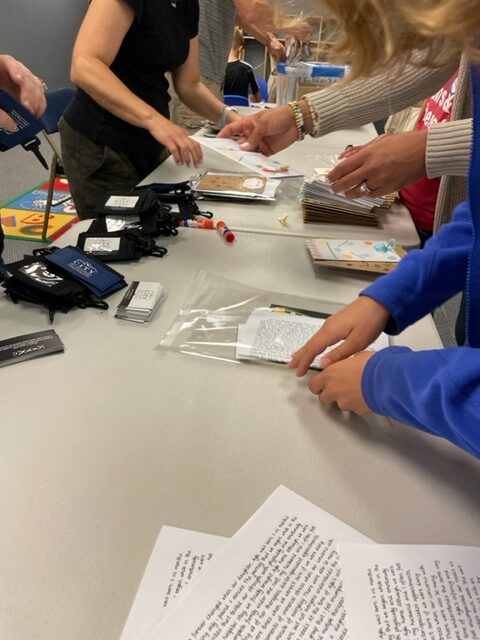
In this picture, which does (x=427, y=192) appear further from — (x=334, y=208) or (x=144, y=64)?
(x=144, y=64)

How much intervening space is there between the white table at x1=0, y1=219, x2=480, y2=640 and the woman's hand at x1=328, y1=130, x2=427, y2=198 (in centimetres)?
50

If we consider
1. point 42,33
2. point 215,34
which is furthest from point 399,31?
point 42,33

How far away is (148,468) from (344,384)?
0.91 ft

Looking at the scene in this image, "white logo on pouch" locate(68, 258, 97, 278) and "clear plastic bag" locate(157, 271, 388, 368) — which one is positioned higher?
"white logo on pouch" locate(68, 258, 97, 278)

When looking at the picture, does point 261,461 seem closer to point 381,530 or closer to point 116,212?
point 381,530

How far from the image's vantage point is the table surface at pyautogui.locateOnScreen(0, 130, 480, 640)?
0.47 m

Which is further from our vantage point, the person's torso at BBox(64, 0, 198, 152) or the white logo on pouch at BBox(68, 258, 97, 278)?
the person's torso at BBox(64, 0, 198, 152)

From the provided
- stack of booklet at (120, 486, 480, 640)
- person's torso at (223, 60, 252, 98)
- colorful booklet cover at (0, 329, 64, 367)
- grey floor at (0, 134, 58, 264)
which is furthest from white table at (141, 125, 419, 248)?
grey floor at (0, 134, 58, 264)

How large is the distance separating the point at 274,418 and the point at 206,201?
0.84 metres

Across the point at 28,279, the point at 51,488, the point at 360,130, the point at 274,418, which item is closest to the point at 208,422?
the point at 274,418

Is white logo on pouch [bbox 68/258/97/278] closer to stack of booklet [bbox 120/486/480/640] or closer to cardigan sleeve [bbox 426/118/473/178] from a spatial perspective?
stack of booklet [bbox 120/486/480/640]

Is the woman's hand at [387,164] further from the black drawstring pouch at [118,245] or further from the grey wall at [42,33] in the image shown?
the grey wall at [42,33]

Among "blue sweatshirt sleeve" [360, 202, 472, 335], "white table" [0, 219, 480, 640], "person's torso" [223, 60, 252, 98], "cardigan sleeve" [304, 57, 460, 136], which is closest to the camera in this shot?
"white table" [0, 219, 480, 640]

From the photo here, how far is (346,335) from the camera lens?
0.73 m
